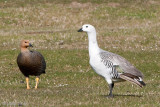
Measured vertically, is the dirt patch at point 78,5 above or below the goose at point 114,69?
below

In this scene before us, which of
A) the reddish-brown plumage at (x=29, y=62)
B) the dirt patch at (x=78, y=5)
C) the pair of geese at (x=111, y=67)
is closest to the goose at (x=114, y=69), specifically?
the pair of geese at (x=111, y=67)

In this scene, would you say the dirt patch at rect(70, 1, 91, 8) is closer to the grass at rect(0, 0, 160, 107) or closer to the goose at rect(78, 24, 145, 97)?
the grass at rect(0, 0, 160, 107)

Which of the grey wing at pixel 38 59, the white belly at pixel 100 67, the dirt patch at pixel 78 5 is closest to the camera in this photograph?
the white belly at pixel 100 67

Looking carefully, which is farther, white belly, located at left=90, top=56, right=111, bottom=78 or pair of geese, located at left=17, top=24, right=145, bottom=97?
white belly, located at left=90, top=56, right=111, bottom=78

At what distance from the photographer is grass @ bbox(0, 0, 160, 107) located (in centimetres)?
1263

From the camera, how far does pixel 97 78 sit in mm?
18969

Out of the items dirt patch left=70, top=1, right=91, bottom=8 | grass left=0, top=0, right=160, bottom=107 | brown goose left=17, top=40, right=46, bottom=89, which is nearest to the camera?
grass left=0, top=0, right=160, bottom=107

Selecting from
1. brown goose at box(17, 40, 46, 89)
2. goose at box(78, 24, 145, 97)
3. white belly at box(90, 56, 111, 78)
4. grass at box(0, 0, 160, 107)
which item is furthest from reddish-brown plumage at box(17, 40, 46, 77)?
white belly at box(90, 56, 111, 78)

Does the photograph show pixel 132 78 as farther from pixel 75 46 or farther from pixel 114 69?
pixel 75 46

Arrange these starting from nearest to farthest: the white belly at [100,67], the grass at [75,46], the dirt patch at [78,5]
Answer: the white belly at [100,67] → the grass at [75,46] → the dirt patch at [78,5]

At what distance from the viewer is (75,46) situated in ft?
87.7

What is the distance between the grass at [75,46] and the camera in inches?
497

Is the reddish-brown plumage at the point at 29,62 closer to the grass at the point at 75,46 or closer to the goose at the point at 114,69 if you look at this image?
the grass at the point at 75,46

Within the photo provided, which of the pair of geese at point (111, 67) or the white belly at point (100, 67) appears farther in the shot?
the white belly at point (100, 67)
